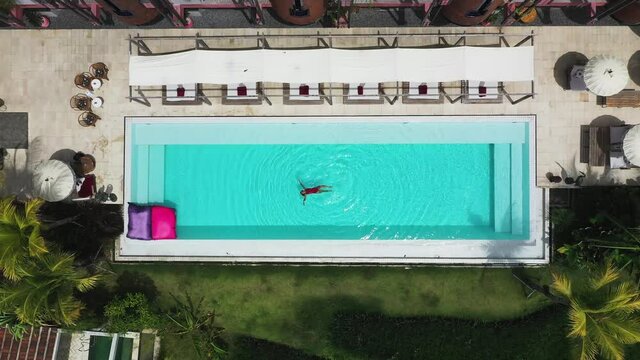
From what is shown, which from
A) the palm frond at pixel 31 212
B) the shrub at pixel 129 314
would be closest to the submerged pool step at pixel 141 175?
the shrub at pixel 129 314

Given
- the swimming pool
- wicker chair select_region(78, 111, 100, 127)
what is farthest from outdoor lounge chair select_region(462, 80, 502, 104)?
wicker chair select_region(78, 111, 100, 127)

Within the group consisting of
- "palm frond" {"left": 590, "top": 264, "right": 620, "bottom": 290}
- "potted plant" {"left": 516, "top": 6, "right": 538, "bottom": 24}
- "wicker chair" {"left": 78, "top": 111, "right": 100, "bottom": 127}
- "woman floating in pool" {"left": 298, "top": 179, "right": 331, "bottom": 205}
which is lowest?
"palm frond" {"left": 590, "top": 264, "right": 620, "bottom": 290}

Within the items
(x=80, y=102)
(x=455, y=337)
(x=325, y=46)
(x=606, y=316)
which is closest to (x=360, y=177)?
(x=325, y=46)

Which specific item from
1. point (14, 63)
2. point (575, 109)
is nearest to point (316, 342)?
point (575, 109)

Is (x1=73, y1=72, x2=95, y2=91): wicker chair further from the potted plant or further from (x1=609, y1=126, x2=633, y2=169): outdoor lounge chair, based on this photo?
(x1=609, y1=126, x2=633, y2=169): outdoor lounge chair

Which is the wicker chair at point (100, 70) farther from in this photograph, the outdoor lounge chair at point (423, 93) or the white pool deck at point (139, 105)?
the outdoor lounge chair at point (423, 93)

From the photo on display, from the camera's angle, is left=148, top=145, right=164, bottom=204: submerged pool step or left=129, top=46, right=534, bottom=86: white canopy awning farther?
left=148, top=145, right=164, bottom=204: submerged pool step
